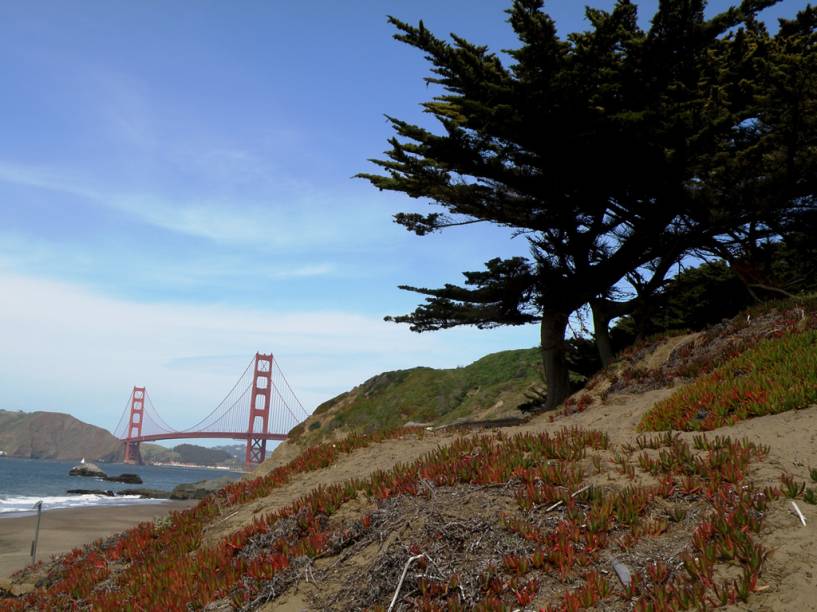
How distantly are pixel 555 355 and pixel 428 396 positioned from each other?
106 ft

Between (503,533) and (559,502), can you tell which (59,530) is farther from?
(559,502)

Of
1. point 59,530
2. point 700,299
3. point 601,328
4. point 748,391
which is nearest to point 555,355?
point 601,328

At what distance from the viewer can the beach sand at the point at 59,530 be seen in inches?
775

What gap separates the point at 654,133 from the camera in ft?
47.7

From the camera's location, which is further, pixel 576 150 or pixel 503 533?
pixel 576 150

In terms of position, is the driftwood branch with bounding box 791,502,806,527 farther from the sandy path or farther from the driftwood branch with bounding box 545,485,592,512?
the driftwood branch with bounding box 545,485,592,512

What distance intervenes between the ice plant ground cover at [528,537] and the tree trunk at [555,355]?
33.6ft

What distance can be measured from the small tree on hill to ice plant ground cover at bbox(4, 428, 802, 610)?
364 inches

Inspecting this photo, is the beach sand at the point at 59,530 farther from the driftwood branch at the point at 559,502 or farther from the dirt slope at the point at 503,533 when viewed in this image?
Answer: the driftwood branch at the point at 559,502

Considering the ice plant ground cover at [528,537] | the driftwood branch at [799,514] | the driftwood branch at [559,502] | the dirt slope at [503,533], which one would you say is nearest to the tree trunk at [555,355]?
the dirt slope at [503,533]

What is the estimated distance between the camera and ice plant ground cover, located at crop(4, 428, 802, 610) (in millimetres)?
4562

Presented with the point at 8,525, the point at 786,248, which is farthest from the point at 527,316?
the point at 8,525

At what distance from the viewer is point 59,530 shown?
1056 inches

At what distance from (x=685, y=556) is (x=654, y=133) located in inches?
483
